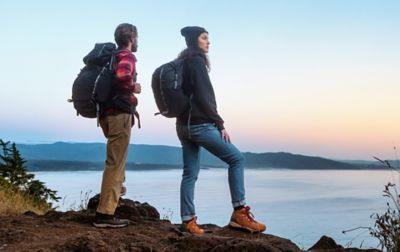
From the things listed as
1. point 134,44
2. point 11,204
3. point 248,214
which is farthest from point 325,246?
point 11,204

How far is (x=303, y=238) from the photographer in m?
7.16

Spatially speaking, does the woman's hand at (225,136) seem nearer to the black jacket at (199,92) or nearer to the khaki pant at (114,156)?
the black jacket at (199,92)

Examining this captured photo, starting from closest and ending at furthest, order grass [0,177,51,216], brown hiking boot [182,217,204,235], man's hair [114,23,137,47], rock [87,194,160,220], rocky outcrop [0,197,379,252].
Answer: rocky outcrop [0,197,379,252]
brown hiking boot [182,217,204,235]
man's hair [114,23,137,47]
rock [87,194,160,220]
grass [0,177,51,216]

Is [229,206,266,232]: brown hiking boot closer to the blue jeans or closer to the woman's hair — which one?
the blue jeans

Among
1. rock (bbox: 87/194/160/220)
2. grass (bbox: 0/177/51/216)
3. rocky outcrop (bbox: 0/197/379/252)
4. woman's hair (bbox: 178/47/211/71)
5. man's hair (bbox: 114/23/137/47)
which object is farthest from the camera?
grass (bbox: 0/177/51/216)

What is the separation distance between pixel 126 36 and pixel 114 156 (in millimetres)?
1232

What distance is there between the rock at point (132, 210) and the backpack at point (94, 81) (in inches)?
58.2

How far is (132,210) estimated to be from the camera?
26.0 ft

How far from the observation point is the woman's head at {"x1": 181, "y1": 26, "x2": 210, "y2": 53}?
6707 mm

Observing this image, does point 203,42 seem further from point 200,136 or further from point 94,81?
point 94,81

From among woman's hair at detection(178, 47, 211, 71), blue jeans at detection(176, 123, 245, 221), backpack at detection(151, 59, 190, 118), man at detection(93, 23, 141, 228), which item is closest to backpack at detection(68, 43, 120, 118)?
man at detection(93, 23, 141, 228)

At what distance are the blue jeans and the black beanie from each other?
834mm

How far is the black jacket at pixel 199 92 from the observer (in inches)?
255

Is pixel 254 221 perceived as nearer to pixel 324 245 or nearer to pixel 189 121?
pixel 324 245
